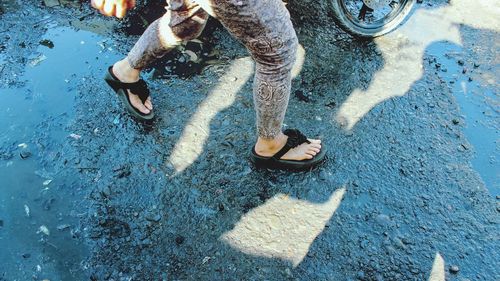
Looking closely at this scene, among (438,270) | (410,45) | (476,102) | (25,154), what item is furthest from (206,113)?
(476,102)

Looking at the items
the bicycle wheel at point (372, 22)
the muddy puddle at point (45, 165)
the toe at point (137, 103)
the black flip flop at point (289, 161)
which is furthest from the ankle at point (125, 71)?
the bicycle wheel at point (372, 22)

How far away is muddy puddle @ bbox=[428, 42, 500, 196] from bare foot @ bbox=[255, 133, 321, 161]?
1.16 metres

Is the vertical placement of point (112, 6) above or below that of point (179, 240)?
above

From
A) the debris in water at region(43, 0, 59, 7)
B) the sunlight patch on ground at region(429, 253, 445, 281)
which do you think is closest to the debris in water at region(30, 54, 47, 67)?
the debris in water at region(43, 0, 59, 7)

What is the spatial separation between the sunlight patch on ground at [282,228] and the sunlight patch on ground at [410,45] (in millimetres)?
789

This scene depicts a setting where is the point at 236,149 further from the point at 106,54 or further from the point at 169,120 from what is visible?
the point at 106,54

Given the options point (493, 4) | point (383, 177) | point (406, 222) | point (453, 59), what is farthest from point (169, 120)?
point (493, 4)

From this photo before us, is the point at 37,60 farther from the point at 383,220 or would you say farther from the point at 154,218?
the point at 383,220

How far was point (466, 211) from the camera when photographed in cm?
233

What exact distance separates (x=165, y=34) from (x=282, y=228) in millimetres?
1364

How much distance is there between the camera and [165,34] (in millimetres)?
2234

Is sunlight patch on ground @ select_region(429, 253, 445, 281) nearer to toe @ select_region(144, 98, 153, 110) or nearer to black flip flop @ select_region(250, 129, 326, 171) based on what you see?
black flip flop @ select_region(250, 129, 326, 171)

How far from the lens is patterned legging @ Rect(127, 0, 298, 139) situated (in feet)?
5.12

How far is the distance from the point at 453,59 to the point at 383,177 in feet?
5.25
